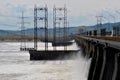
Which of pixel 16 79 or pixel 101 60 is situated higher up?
pixel 101 60

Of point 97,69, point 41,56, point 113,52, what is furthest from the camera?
point 41,56

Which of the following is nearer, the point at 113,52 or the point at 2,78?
the point at 113,52

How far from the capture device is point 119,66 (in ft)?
79.7

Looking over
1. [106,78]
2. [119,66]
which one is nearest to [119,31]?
[106,78]

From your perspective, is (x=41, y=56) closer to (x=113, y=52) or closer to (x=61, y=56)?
(x=61, y=56)

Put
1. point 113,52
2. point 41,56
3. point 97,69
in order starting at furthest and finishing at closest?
point 41,56, point 97,69, point 113,52

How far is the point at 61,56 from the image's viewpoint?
93.3 m

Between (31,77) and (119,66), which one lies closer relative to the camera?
(119,66)

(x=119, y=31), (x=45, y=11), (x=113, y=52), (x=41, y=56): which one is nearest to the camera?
(x=113, y=52)

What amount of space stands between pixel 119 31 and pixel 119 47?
15547 mm

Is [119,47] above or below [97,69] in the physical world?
above

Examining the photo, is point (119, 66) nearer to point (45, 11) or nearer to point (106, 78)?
point (106, 78)

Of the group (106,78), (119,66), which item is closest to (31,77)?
(106,78)

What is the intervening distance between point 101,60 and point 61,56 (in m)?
59.6
